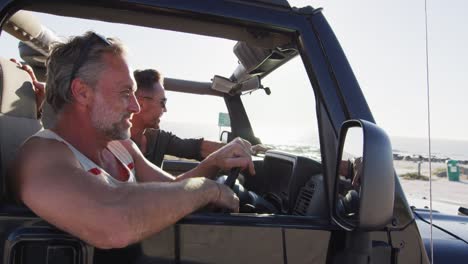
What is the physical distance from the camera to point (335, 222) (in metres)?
1.34

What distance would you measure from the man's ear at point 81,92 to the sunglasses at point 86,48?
0.03m

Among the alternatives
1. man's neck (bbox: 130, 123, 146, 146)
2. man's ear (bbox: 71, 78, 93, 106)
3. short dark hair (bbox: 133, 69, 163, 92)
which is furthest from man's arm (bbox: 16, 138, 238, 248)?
short dark hair (bbox: 133, 69, 163, 92)

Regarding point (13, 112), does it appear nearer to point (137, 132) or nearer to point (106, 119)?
point (106, 119)

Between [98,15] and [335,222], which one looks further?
[98,15]

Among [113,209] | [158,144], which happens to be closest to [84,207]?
[113,209]

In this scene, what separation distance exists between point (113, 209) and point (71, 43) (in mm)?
818

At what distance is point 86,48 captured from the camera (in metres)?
1.60

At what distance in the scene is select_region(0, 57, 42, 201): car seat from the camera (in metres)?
1.40

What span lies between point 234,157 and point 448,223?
4.18ft

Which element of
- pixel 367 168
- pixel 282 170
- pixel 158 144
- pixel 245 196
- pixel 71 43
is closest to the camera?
pixel 367 168

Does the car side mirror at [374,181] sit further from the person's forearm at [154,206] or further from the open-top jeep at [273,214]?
the person's forearm at [154,206]

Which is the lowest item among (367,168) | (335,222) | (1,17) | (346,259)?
(346,259)

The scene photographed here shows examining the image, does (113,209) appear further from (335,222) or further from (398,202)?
(398,202)

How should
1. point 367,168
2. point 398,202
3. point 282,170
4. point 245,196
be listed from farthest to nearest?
point 282,170 < point 245,196 < point 398,202 < point 367,168
